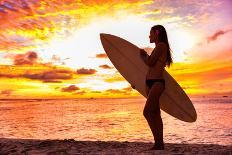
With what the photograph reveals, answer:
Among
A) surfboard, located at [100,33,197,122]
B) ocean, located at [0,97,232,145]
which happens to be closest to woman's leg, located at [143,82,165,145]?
surfboard, located at [100,33,197,122]

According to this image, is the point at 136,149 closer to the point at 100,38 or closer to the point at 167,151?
the point at 167,151

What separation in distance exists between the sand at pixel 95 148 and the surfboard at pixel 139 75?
74 cm

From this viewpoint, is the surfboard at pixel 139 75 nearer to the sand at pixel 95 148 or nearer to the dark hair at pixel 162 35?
the sand at pixel 95 148

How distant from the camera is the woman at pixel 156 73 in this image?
5.52 m

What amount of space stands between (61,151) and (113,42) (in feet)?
8.53

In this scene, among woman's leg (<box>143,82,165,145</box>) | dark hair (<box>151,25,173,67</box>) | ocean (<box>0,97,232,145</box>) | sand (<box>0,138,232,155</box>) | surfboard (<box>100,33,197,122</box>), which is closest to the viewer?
woman's leg (<box>143,82,165,145</box>)

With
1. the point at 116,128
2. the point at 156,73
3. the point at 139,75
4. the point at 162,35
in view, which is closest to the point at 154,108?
the point at 156,73

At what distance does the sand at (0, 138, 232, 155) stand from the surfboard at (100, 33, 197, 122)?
29.3 inches

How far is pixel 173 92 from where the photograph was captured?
6641 mm

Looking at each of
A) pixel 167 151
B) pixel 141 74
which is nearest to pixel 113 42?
pixel 141 74

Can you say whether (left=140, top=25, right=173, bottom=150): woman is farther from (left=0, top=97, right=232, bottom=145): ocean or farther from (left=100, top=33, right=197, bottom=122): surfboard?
(left=0, top=97, right=232, bottom=145): ocean

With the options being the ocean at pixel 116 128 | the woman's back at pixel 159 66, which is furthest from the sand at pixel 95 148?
the ocean at pixel 116 128

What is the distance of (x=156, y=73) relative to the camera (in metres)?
5.54

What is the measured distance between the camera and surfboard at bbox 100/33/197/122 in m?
6.64
